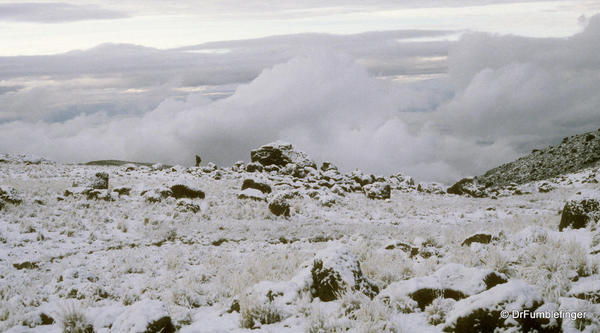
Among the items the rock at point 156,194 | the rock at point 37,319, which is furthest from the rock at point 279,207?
the rock at point 37,319

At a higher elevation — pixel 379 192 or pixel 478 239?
pixel 478 239

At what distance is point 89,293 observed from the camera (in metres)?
7.97

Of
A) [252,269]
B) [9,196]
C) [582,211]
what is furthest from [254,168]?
→ [582,211]

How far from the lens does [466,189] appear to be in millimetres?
37750

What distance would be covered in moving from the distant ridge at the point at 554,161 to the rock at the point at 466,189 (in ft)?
80.3

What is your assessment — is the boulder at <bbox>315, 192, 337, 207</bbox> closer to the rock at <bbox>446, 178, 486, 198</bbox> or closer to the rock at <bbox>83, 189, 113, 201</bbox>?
the rock at <bbox>83, 189, 113, 201</bbox>

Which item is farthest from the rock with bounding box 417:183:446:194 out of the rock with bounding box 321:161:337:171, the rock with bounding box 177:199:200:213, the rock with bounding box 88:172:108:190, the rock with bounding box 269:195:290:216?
the rock with bounding box 88:172:108:190

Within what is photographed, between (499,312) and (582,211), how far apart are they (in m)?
8.37

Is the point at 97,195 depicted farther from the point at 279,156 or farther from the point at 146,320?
the point at 279,156

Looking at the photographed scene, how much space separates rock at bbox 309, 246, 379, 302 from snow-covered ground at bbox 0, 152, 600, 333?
0.03m

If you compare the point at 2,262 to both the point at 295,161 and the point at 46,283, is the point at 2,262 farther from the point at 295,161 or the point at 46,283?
the point at 295,161

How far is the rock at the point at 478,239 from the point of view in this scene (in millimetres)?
10998

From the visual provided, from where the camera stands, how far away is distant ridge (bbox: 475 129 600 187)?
5544cm

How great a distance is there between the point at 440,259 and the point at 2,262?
460 inches
